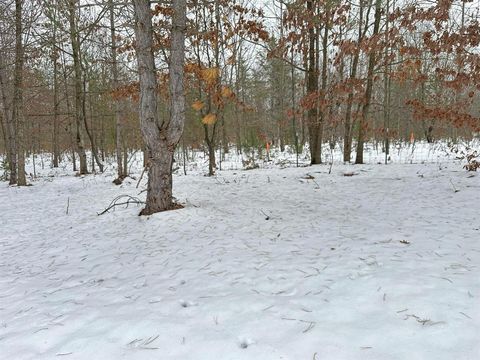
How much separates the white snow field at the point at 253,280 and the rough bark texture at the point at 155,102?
0.62 metres

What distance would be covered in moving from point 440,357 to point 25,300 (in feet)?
11.3

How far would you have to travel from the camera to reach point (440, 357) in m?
1.81

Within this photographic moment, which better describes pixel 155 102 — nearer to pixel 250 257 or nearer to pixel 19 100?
pixel 250 257

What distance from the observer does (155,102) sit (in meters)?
5.50

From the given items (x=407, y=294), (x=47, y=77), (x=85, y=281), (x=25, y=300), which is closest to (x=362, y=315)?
(x=407, y=294)

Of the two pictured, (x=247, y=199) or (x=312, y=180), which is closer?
(x=247, y=199)

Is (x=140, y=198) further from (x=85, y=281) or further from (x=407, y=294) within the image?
(x=407, y=294)

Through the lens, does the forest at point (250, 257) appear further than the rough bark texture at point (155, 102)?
No

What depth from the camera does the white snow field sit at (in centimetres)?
209

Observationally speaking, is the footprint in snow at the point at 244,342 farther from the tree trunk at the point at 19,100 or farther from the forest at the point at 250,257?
the tree trunk at the point at 19,100

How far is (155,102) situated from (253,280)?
3.72 meters

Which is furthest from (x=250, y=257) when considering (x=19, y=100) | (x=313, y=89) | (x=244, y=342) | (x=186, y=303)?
(x=19, y=100)

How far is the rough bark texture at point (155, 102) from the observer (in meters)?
5.27

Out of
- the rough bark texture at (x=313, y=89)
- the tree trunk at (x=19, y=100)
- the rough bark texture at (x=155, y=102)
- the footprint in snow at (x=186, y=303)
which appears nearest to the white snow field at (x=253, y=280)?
the footprint in snow at (x=186, y=303)
